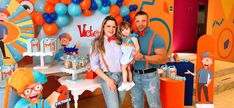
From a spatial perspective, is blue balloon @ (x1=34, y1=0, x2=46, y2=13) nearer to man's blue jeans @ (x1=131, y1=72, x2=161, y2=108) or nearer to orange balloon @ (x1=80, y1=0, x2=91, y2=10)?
orange balloon @ (x1=80, y1=0, x2=91, y2=10)

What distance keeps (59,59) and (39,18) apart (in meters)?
0.68

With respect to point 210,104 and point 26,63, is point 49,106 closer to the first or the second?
point 26,63

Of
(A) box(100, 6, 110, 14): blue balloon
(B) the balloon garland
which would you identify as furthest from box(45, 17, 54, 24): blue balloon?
(A) box(100, 6, 110, 14): blue balloon

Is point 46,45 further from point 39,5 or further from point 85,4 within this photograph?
point 85,4

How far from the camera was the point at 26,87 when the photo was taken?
2289 millimetres

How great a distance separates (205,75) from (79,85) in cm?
193

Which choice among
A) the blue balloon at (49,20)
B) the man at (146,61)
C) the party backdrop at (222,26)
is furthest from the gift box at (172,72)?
the party backdrop at (222,26)

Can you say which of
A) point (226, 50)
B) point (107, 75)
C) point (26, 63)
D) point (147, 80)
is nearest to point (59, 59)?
point (26, 63)

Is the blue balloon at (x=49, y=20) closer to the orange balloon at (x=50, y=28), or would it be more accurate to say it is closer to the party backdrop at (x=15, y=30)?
the orange balloon at (x=50, y=28)

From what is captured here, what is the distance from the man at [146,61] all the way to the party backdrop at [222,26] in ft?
15.2

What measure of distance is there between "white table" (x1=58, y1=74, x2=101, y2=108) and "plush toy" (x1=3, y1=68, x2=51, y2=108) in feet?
1.75

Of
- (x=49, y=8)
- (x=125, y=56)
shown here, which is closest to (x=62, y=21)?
(x=49, y=8)

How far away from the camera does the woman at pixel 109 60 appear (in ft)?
9.04

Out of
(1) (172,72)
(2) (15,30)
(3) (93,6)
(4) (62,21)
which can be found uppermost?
(3) (93,6)
